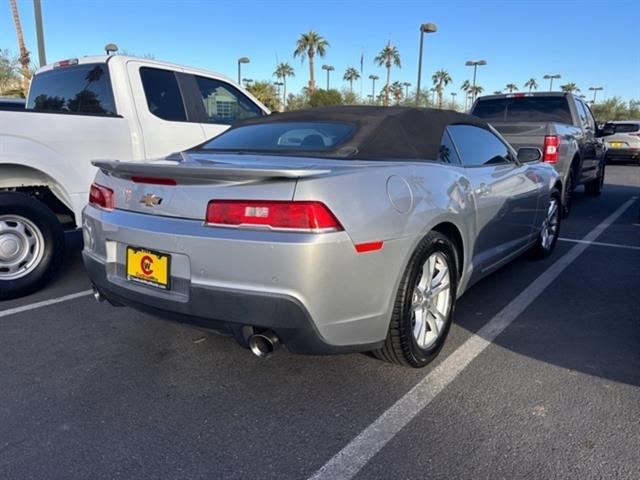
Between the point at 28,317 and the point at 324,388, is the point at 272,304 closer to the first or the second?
the point at 324,388

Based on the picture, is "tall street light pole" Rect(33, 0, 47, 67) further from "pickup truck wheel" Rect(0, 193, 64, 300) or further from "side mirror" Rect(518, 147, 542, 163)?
"side mirror" Rect(518, 147, 542, 163)

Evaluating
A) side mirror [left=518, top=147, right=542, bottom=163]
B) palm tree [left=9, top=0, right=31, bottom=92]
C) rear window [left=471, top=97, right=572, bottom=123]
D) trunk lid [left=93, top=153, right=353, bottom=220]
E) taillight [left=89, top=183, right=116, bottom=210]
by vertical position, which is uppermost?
palm tree [left=9, top=0, right=31, bottom=92]

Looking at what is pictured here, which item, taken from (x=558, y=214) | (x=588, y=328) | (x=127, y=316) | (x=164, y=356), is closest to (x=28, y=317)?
(x=127, y=316)

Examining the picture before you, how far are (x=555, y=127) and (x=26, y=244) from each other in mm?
6636

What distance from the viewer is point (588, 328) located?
12.1ft

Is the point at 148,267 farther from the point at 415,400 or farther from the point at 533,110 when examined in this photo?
the point at 533,110

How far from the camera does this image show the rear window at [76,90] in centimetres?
480

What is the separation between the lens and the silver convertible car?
7.59 ft

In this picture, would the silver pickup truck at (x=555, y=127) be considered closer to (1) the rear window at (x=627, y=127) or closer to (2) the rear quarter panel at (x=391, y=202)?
(2) the rear quarter panel at (x=391, y=202)

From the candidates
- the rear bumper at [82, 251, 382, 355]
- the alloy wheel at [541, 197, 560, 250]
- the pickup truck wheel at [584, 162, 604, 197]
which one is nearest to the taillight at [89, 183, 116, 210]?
the rear bumper at [82, 251, 382, 355]

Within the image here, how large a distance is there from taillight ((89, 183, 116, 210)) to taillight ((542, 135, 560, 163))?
6.09 meters

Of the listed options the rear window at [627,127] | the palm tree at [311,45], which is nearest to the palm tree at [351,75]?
the palm tree at [311,45]

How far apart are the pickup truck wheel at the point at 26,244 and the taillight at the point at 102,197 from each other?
1.49m

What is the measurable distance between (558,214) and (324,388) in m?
4.05
